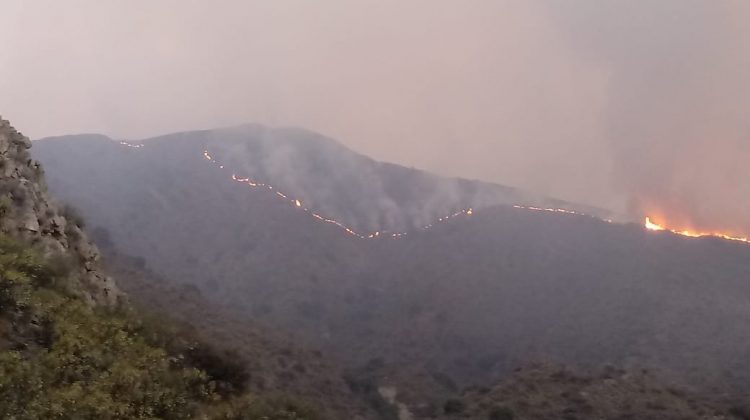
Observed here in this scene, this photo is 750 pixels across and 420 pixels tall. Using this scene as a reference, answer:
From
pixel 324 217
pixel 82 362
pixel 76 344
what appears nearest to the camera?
pixel 82 362

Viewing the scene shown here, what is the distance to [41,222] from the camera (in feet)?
60.7

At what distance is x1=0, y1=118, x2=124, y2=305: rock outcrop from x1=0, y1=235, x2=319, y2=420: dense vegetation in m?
1.09

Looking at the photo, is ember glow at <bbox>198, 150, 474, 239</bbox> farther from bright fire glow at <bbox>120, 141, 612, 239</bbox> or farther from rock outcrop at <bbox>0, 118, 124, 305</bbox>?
rock outcrop at <bbox>0, 118, 124, 305</bbox>

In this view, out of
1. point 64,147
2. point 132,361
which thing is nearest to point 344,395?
point 132,361

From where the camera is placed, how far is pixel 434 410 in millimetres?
61719

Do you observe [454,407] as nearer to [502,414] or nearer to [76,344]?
[502,414]

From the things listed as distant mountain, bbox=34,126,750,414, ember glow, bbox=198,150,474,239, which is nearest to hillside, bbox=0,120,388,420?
distant mountain, bbox=34,126,750,414

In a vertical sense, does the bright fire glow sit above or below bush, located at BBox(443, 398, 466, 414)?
above

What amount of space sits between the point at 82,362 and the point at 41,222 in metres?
7.92

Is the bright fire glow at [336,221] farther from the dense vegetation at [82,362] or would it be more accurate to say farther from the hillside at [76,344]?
the dense vegetation at [82,362]

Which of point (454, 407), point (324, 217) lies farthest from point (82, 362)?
point (324, 217)

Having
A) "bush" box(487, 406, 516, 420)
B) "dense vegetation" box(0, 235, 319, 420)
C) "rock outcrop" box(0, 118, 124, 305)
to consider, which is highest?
"rock outcrop" box(0, 118, 124, 305)

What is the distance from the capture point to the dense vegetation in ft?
35.3

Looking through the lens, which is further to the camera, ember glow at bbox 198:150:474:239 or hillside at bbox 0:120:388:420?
ember glow at bbox 198:150:474:239
